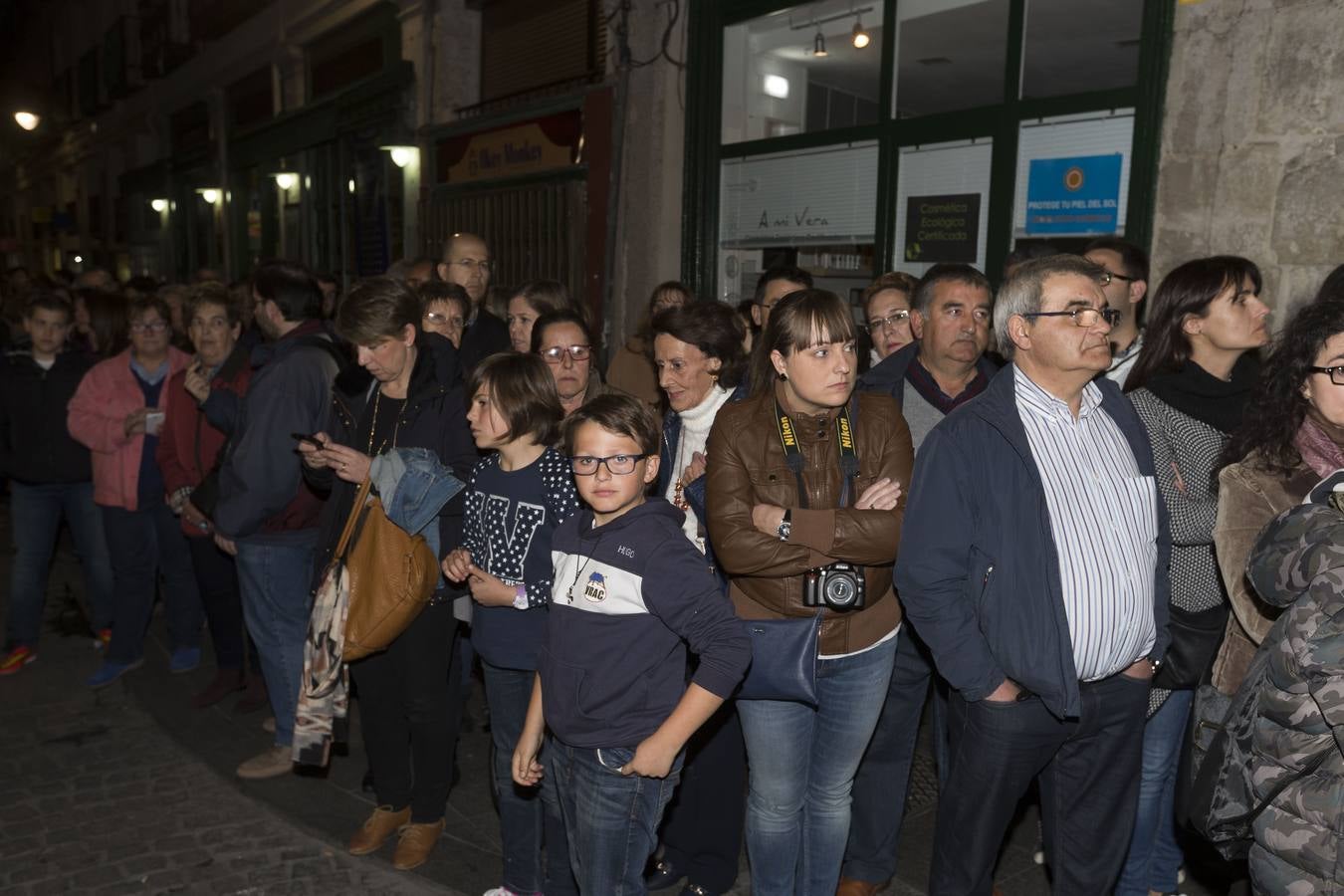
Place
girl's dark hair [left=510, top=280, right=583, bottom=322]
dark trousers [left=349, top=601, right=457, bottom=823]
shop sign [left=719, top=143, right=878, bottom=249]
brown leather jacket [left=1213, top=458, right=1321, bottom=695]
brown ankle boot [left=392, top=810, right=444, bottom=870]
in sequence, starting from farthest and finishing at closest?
shop sign [left=719, top=143, right=878, bottom=249] < girl's dark hair [left=510, top=280, right=583, bottom=322] < brown ankle boot [left=392, top=810, right=444, bottom=870] < dark trousers [left=349, top=601, right=457, bottom=823] < brown leather jacket [left=1213, top=458, right=1321, bottom=695]

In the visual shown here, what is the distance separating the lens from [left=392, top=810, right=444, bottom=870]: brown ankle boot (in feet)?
13.2

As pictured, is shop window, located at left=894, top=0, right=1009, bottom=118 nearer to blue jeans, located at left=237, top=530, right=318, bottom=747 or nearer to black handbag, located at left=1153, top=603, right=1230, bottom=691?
black handbag, located at left=1153, top=603, right=1230, bottom=691

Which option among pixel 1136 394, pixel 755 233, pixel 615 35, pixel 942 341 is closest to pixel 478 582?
pixel 942 341

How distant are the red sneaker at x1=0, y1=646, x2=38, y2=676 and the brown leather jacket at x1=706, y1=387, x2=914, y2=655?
17.3 feet

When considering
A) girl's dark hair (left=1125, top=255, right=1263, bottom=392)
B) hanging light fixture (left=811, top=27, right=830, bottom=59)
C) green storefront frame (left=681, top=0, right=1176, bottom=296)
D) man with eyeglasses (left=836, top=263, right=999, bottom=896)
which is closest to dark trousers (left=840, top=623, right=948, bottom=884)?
man with eyeglasses (left=836, top=263, right=999, bottom=896)

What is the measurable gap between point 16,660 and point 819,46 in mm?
7277

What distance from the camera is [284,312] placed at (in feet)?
15.5

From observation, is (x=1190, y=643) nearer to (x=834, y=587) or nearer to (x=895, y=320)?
(x=834, y=587)

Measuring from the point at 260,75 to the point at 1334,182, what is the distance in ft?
58.1

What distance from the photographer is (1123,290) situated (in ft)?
14.0

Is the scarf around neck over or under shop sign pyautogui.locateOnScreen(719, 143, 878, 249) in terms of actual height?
under

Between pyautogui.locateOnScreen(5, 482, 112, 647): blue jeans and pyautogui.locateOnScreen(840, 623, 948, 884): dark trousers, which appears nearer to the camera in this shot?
pyautogui.locateOnScreen(840, 623, 948, 884): dark trousers

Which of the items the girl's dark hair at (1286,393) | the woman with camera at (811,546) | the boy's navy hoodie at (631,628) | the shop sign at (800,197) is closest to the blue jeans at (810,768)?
the woman with camera at (811,546)

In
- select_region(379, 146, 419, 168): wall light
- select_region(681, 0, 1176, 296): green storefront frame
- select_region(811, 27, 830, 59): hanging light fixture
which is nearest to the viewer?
select_region(681, 0, 1176, 296): green storefront frame
